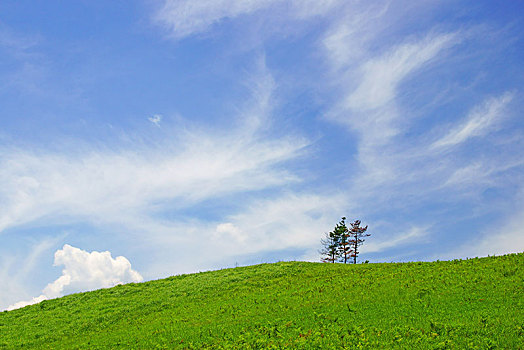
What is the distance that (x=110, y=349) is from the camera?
21031 mm

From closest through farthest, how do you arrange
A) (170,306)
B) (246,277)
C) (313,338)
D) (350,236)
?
(313,338) < (170,306) < (246,277) < (350,236)

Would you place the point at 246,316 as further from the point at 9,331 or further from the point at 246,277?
the point at 9,331

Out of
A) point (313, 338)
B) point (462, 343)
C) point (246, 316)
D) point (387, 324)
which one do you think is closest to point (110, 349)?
point (246, 316)

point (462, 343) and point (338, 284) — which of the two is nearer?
point (462, 343)

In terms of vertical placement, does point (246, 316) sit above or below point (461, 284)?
below

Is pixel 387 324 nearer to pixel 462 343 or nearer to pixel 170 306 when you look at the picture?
pixel 462 343

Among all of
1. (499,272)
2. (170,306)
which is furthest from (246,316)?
(499,272)

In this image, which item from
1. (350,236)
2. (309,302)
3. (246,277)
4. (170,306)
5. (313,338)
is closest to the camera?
(313,338)

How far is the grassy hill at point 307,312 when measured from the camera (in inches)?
620

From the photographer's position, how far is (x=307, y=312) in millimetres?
20922

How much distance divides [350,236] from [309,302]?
151 ft

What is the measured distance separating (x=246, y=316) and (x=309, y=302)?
402cm

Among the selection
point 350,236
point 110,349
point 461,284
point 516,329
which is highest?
point 350,236

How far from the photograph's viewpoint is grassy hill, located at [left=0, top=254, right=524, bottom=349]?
15.8 metres
